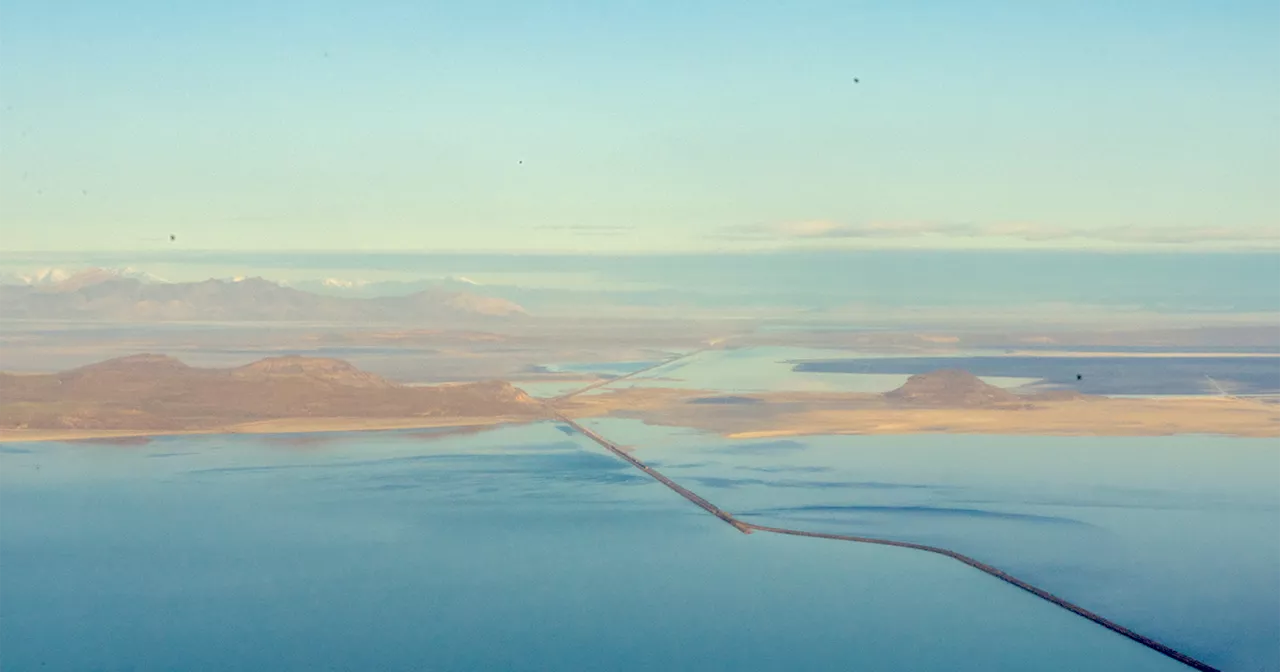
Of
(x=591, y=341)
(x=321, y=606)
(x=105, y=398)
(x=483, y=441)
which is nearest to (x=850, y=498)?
(x=321, y=606)

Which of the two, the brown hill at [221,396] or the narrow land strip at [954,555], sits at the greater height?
the brown hill at [221,396]

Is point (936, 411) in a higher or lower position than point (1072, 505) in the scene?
higher

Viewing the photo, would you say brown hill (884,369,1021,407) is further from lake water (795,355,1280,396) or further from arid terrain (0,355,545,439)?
arid terrain (0,355,545,439)

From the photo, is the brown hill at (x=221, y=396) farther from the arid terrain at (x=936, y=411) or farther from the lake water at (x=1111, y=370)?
the lake water at (x=1111, y=370)

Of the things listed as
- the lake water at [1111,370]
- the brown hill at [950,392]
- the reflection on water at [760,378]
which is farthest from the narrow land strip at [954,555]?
the lake water at [1111,370]

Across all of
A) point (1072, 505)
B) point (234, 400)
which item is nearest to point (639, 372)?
point (234, 400)

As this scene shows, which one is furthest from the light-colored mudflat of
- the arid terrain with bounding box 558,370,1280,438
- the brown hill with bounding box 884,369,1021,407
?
the brown hill with bounding box 884,369,1021,407

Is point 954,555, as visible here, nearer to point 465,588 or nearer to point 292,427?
point 465,588
